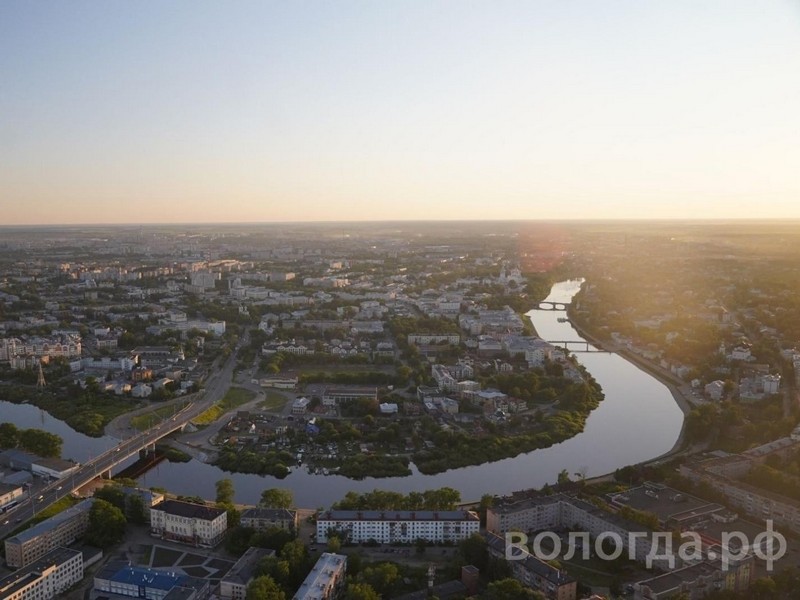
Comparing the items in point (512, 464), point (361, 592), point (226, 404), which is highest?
point (361, 592)

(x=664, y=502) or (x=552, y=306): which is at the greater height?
(x=552, y=306)

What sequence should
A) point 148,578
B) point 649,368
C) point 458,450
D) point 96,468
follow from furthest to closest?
point 649,368 → point 458,450 → point 96,468 → point 148,578

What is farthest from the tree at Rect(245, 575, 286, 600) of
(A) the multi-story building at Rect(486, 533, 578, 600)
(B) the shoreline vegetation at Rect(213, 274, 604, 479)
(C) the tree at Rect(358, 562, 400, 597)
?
(B) the shoreline vegetation at Rect(213, 274, 604, 479)

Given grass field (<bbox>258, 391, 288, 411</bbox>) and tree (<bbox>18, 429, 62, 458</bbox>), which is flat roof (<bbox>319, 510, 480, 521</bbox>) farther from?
grass field (<bbox>258, 391, 288, 411</bbox>)

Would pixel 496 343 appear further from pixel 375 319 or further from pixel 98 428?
pixel 98 428

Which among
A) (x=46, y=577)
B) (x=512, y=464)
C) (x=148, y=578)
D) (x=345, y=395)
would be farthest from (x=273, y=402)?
(x=46, y=577)

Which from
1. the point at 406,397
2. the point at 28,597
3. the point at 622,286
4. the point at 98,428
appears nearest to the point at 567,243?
the point at 622,286

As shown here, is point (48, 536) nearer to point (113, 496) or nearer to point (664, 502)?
point (113, 496)
